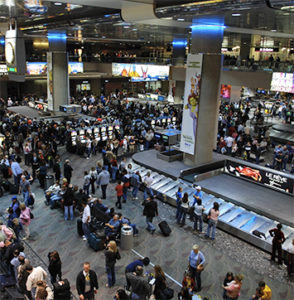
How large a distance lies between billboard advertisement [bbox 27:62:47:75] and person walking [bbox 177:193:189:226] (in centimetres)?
2426

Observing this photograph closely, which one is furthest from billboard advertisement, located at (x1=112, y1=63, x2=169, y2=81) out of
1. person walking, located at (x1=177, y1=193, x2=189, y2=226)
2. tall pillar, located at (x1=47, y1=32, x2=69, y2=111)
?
person walking, located at (x1=177, y1=193, x2=189, y2=226)

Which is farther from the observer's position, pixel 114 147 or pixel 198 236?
pixel 114 147

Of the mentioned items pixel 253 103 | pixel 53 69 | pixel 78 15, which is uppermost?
pixel 78 15

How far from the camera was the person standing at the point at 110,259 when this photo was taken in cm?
739

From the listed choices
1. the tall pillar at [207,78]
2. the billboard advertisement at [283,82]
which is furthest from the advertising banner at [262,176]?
the billboard advertisement at [283,82]

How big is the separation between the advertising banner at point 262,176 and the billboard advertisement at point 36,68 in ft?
74.5

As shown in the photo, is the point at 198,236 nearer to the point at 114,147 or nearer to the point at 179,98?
the point at 114,147

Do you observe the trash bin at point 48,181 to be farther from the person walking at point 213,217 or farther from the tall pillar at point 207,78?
the person walking at point 213,217

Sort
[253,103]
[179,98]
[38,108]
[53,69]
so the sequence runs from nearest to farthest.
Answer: [53,69] < [38,108] < [179,98] < [253,103]

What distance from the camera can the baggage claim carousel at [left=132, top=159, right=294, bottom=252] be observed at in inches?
411

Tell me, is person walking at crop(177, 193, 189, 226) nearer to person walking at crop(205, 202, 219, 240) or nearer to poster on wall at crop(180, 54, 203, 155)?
person walking at crop(205, 202, 219, 240)

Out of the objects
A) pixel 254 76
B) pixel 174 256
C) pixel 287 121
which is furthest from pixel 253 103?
pixel 174 256

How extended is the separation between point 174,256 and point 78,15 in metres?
9.26

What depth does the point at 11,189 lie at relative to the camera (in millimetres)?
12703
